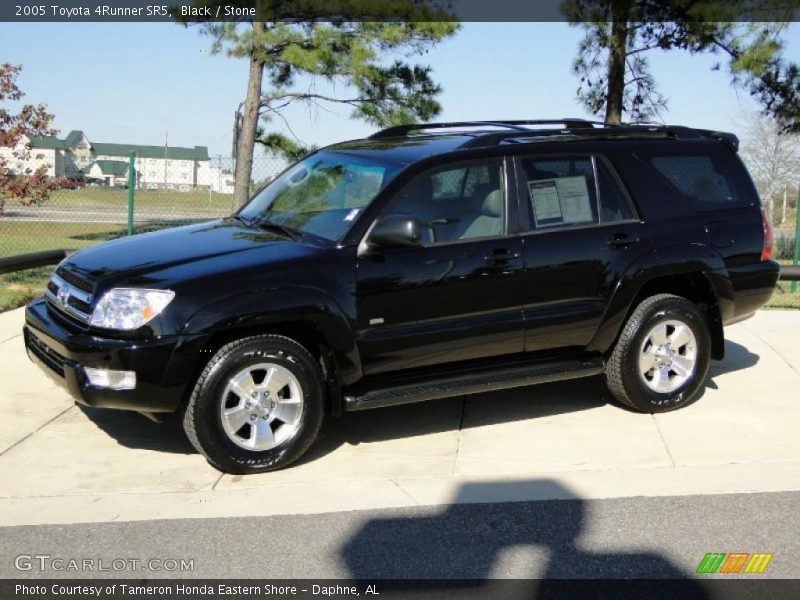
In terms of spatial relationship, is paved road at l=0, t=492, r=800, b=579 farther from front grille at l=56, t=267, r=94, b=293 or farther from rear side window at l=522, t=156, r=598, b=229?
rear side window at l=522, t=156, r=598, b=229

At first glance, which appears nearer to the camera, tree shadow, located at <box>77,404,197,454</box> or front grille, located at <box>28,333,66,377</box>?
front grille, located at <box>28,333,66,377</box>

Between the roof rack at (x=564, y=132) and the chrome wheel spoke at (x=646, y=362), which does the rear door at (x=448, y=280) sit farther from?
the chrome wheel spoke at (x=646, y=362)

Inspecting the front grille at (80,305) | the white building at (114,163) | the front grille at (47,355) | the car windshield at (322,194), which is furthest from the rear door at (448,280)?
the white building at (114,163)

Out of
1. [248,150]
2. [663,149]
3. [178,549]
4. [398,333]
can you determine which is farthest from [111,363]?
[248,150]

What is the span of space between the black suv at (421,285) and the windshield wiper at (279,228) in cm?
3

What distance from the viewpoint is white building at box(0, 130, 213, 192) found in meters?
14.7

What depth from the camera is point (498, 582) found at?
13.5 ft

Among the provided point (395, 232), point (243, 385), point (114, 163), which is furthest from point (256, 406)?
point (114, 163)

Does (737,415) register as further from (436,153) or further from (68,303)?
(68,303)

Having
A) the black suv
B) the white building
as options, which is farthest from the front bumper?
the white building

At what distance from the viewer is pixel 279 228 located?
6.16m

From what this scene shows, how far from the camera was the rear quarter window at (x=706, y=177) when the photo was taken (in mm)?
6754

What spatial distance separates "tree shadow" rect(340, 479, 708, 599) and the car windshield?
1.84 m

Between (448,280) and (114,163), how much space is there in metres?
49.1
